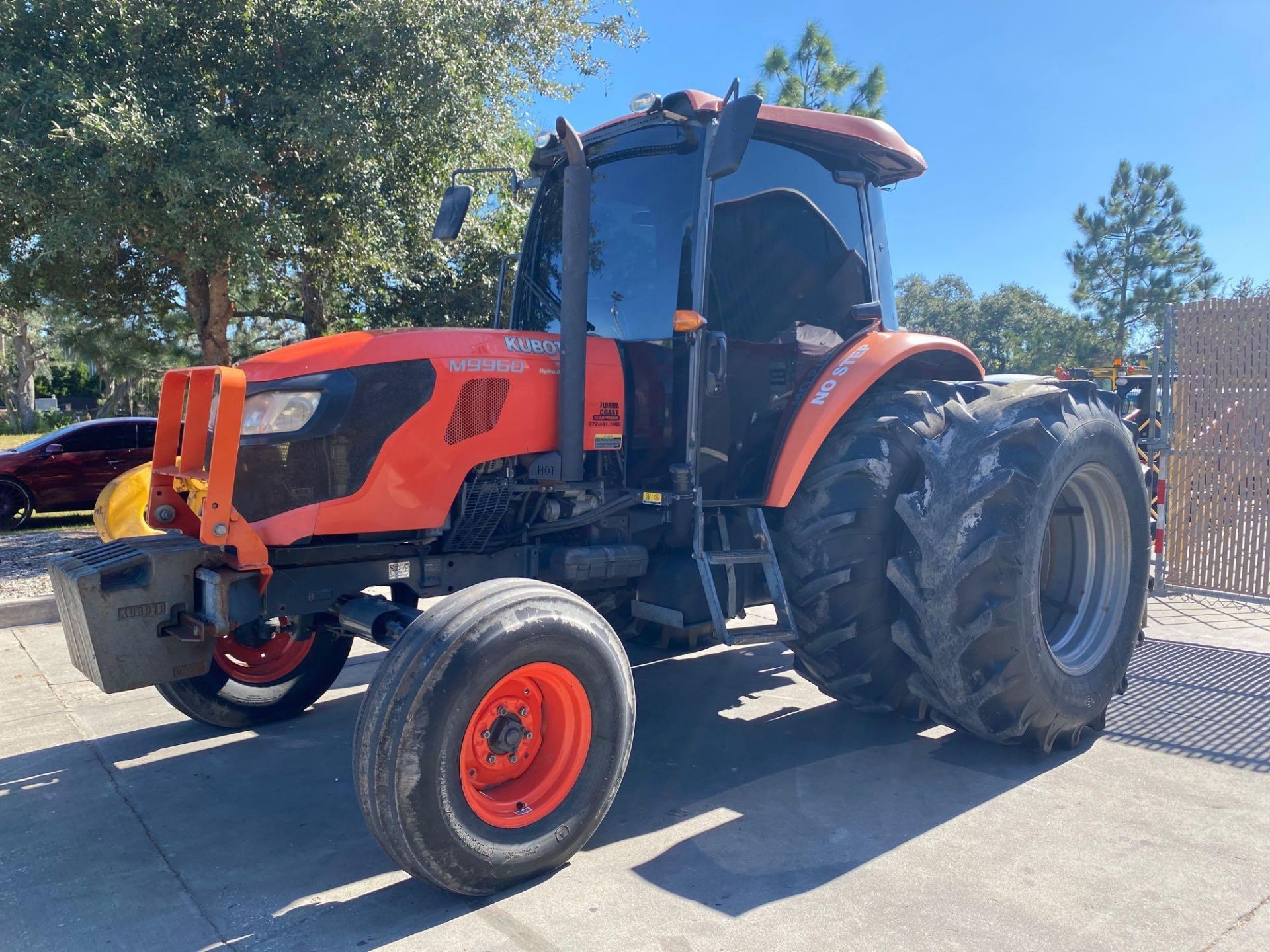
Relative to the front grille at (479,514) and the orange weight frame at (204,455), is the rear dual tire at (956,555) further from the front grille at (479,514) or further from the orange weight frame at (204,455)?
the orange weight frame at (204,455)

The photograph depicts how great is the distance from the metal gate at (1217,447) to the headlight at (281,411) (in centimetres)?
716

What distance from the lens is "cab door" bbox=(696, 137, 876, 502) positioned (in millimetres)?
4309

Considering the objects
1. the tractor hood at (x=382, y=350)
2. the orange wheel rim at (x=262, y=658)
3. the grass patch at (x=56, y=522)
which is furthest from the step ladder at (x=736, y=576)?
the grass patch at (x=56, y=522)

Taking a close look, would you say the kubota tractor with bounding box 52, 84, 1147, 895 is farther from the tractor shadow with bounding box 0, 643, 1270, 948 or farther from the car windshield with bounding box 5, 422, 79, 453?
the car windshield with bounding box 5, 422, 79, 453

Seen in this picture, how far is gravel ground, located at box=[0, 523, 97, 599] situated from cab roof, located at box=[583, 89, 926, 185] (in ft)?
17.5

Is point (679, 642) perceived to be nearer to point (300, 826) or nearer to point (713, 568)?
point (713, 568)

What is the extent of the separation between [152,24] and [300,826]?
24.3 ft

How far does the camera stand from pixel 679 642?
6109mm

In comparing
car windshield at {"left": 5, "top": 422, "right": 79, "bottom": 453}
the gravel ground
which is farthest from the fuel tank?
car windshield at {"left": 5, "top": 422, "right": 79, "bottom": 453}

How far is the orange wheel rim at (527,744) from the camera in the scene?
3236mm

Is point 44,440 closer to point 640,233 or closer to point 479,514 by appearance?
point 479,514

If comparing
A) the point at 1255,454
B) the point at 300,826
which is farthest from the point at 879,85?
the point at 300,826

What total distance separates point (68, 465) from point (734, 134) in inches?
496

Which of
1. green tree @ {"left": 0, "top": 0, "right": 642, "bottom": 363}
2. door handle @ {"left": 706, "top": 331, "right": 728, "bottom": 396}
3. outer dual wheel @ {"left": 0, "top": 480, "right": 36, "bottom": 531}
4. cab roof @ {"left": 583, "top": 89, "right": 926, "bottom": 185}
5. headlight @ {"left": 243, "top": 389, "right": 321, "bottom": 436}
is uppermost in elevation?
green tree @ {"left": 0, "top": 0, "right": 642, "bottom": 363}
